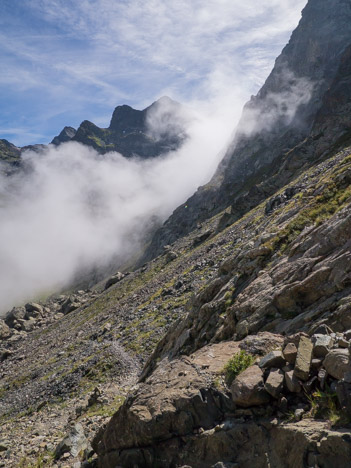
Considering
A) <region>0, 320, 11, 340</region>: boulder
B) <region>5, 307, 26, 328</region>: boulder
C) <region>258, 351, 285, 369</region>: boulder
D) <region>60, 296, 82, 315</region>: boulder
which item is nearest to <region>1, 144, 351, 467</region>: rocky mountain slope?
<region>258, 351, 285, 369</region>: boulder

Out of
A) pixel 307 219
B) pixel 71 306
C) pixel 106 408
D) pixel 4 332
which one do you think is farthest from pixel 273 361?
pixel 4 332

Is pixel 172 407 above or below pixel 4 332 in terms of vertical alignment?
below

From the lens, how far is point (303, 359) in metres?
8.71

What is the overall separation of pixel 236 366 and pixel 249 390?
4.88ft

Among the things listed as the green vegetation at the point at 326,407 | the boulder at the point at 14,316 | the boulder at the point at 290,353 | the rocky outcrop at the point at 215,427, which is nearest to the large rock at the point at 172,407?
the rocky outcrop at the point at 215,427

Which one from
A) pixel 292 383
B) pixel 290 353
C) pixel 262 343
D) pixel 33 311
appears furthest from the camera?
pixel 33 311

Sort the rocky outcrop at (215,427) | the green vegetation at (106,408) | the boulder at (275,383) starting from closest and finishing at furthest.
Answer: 1. the rocky outcrop at (215,427)
2. the boulder at (275,383)
3. the green vegetation at (106,408)

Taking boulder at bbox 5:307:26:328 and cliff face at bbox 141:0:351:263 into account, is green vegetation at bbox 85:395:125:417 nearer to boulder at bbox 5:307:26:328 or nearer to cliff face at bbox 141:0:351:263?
cliff face at bbox 141:0:351:263

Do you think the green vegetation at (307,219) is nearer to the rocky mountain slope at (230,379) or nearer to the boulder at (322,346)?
the rocky mountain slope at (230,379)

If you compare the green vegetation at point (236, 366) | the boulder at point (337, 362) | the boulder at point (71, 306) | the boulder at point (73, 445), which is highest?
the boulder at point (71, 306)

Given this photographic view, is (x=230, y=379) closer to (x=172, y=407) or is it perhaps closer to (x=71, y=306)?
(x=172, y=407)

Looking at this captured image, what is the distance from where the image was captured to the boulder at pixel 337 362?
7.59 m

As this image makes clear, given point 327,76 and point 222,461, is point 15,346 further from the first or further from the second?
point 327,76

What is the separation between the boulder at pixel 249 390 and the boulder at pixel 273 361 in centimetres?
24
